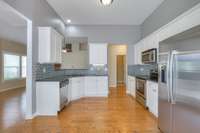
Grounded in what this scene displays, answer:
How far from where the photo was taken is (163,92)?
2.98 metres

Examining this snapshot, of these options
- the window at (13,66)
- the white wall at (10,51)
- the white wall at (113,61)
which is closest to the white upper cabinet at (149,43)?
the white wall at (113,61)

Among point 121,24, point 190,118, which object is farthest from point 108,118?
point 121,24

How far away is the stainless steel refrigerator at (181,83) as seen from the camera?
6.80ft

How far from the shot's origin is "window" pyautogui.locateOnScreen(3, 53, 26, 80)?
8.76 meters

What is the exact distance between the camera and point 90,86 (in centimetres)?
705

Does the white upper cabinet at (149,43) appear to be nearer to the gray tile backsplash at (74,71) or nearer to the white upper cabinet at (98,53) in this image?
the white upper cabinet at (98,53)

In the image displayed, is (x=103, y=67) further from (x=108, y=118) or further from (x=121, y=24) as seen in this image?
(x=108, y=118)

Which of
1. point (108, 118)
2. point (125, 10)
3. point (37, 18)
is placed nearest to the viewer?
point (108, 118)

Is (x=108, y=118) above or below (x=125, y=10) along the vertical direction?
below

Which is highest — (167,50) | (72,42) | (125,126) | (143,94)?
(72,42)

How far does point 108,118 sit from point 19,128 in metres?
1.97

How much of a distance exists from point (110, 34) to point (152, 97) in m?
4.21

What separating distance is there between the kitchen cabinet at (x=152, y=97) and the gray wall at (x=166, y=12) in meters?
1.86

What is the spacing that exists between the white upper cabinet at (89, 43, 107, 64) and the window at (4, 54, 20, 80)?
15.5 ft
